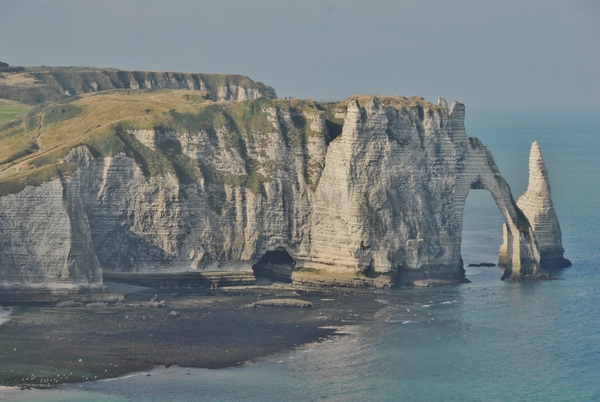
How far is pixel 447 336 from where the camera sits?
9600 centimetres

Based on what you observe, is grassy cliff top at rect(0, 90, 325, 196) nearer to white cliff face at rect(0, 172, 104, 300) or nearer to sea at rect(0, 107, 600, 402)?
white cliff face at rect(0, 172, 104, 300)

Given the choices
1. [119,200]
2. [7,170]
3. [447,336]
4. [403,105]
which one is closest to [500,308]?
[447,336]

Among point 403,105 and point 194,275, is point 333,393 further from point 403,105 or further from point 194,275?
point 403,105

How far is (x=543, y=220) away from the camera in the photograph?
121125 millimetres

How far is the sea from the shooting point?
269ft

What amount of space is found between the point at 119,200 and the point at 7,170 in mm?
10477

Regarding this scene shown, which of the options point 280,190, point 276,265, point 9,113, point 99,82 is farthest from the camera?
point 99,82

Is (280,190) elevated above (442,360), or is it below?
above

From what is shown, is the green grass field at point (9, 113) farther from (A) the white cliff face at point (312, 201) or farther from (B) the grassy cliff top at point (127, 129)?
(A) the white cliff face at point (312, 201)

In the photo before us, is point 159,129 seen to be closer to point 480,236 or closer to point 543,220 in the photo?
point 543,220

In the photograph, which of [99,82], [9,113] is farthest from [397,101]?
[99,82]

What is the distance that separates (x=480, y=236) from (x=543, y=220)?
16724mm

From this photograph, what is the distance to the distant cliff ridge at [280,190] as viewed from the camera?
11206 centimetres

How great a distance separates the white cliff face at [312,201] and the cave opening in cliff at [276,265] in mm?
207
